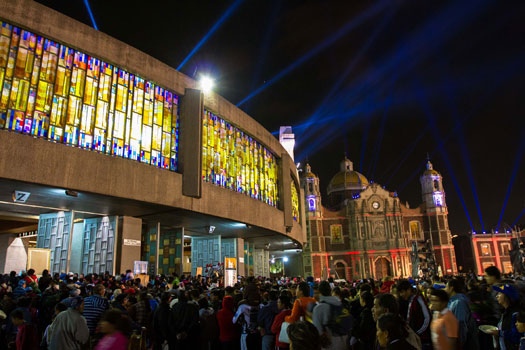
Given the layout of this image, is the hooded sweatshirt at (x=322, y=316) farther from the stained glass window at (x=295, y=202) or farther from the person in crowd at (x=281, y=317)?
the stained glass window at (x=295, y=202)

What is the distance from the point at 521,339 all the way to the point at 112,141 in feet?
62.1

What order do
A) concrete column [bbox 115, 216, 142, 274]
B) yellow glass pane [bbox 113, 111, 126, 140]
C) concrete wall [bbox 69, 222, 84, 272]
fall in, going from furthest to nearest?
concrete wall [bbox 69, 222, 84, 272] < concrete column [bbox 115, 216, 142, 274] < yellow glass pane [bbox 113, 111, 126, 140]

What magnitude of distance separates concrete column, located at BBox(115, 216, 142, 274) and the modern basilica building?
7cm

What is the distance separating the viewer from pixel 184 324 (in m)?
7.99

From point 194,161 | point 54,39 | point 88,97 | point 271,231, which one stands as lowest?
point 271,231

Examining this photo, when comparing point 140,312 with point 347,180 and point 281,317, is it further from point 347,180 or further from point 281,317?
point 347,180

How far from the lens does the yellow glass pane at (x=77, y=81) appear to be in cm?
1920

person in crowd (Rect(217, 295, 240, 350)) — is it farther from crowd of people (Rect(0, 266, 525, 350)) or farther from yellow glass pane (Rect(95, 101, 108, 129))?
yellow glass pane (Rect(95, 101, 108, 129))

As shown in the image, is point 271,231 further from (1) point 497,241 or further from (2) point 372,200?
(1) point 497,241

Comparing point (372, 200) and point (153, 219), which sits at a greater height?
point (372, 200)

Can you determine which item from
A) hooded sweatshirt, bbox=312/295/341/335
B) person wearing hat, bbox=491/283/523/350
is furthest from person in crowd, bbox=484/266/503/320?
hooded sweatshirt, bbox=312/295/341/335

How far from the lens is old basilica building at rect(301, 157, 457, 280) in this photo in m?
72.6

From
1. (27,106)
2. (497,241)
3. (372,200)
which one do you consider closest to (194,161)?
(27,106)

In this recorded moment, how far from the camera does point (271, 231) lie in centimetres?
3366
